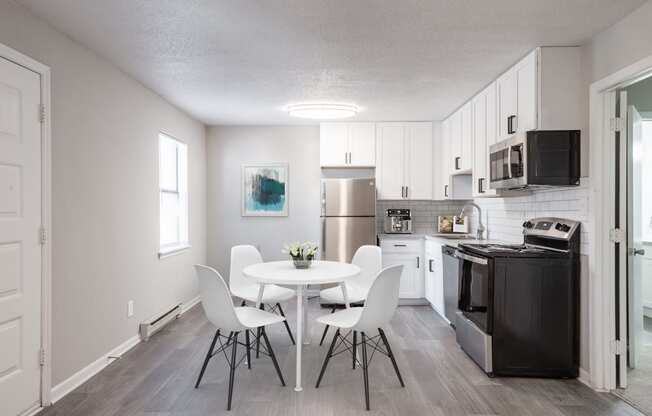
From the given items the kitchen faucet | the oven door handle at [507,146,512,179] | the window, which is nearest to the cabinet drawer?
the kitchen faucet

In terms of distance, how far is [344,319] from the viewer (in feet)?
9.77

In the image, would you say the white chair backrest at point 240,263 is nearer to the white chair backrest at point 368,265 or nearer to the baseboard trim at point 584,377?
the white chair backrest at point 368,265

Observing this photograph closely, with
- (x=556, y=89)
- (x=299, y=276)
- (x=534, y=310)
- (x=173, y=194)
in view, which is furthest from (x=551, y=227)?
(x=173, y=194)

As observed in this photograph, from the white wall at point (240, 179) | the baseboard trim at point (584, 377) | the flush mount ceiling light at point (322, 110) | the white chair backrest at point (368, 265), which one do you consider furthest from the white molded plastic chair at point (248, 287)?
the baseboard trim at point (584, 377)

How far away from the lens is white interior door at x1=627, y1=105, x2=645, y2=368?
116 inches

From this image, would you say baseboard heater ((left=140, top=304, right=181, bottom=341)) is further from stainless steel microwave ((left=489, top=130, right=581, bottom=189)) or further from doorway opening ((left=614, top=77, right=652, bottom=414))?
doorway opening ((left=614, top=77, right=652, bottom=414))

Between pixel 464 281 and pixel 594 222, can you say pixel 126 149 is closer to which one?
pixel 464 281

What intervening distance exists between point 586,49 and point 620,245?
141 cm

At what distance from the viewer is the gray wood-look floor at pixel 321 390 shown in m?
2.61

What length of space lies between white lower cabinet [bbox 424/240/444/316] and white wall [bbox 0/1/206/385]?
304 centimetres

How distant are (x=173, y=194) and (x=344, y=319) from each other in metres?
3.10

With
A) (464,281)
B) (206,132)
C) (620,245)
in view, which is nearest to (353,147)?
(206,132)

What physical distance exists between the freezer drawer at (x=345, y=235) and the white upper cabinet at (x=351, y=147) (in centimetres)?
80

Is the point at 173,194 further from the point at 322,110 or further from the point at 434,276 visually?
the point at 434,276
